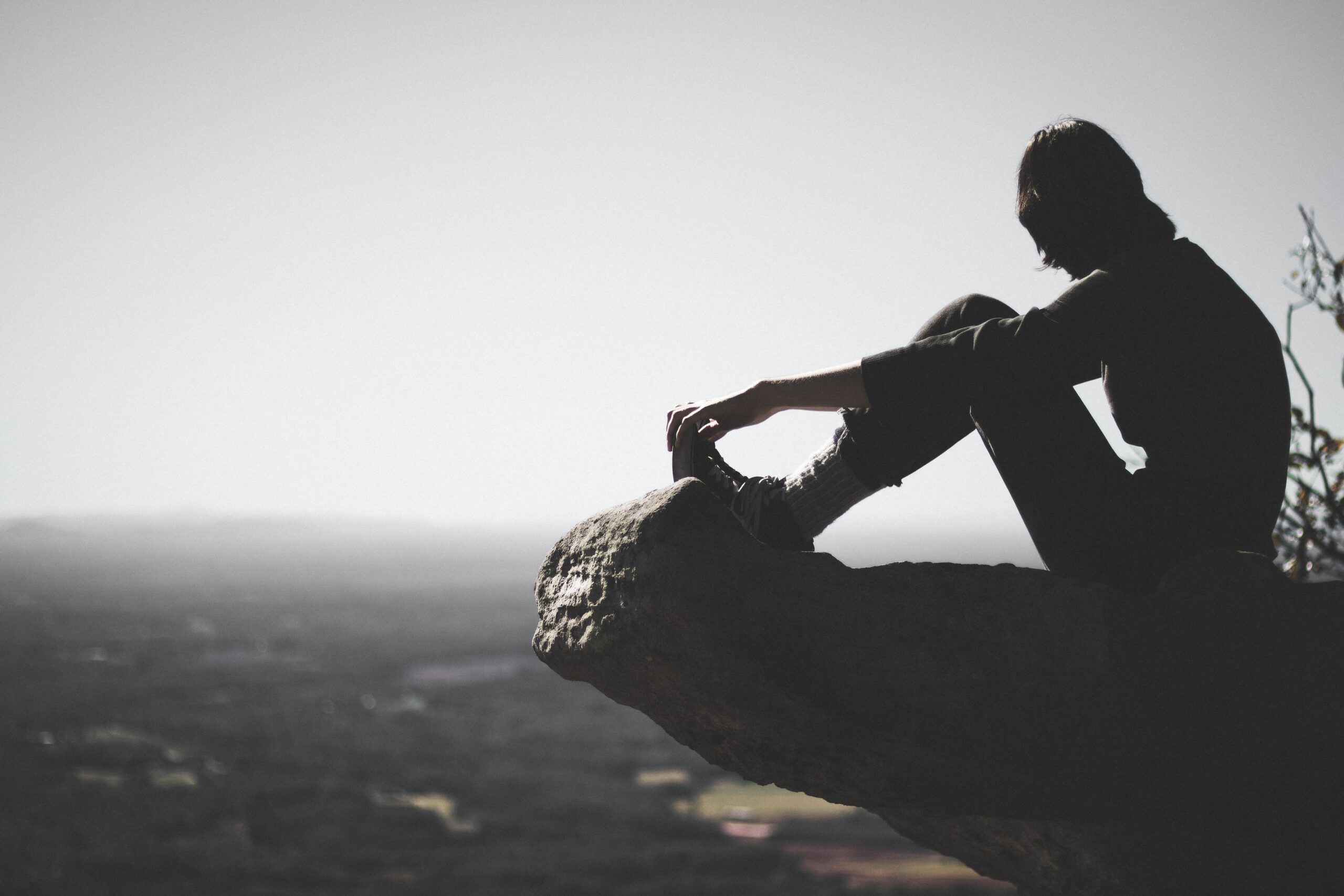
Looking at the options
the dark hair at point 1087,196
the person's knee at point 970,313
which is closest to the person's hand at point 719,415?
the person's knee at point 970,313

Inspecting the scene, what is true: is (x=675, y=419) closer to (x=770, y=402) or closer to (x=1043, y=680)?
(x=770, y=402)

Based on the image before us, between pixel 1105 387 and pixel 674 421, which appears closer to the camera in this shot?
pixel 1105 387

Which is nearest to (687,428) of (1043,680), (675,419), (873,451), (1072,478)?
(675,419)

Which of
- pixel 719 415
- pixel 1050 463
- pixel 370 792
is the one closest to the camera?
pixel 1050 463

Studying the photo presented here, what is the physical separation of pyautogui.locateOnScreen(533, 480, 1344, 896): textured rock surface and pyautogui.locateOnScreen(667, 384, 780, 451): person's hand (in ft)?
0.87

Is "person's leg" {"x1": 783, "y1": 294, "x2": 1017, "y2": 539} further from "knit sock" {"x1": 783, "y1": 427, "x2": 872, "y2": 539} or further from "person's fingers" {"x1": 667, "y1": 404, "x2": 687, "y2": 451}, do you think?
"person's fingers" {"x1": 667, "y1": 404, "x2": 687, "y2": 451}

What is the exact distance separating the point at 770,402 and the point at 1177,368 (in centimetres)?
106

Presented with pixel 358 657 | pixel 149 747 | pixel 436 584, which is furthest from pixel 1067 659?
pixel 436 584

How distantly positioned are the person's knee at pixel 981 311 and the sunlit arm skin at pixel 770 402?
39cm

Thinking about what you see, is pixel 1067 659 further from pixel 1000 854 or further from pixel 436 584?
pixel 436 584

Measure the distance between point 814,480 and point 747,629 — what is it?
0.53 metres

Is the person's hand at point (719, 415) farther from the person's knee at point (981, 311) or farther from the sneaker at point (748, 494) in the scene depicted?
the person's knee at point (981, 311)

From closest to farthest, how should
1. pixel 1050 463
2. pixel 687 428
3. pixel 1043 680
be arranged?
1. pixel 1050 463
2. pixel 1043 680
3. pixel 687 428

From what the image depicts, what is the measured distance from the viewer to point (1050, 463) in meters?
2.46
